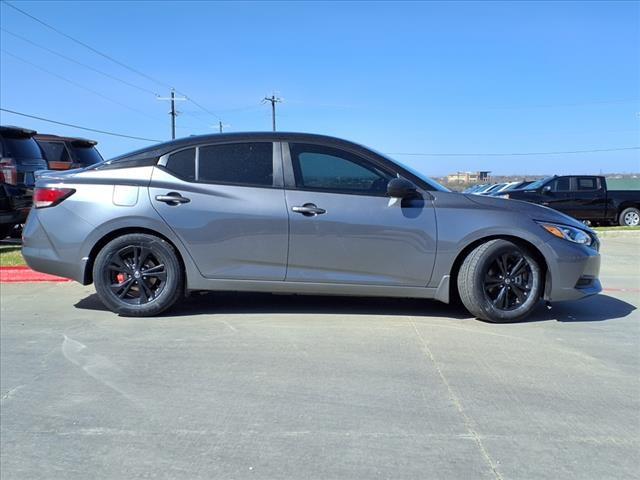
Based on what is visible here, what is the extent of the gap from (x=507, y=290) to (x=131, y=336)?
131 inches

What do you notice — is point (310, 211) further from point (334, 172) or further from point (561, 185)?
point (561, 185)

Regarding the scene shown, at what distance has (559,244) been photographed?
5.07 metres

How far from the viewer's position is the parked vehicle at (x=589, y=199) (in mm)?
17109

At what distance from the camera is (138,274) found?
5.32 meters

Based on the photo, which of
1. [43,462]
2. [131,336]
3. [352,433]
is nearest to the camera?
[43,462]

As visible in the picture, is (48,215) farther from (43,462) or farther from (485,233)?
(485,233)

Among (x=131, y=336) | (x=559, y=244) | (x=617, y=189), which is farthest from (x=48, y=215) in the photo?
(x=617, y=189)

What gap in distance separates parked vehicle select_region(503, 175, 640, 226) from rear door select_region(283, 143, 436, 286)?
12.9m

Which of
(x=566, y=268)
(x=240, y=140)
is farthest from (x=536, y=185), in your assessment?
(x=240, y=140)

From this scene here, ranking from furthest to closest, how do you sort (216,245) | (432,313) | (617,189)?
1. (617,189)
2. (432,313)
3. (216,245)

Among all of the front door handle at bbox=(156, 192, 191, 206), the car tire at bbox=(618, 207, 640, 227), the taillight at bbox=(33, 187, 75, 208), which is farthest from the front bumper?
the car tire at bbox=(618, 207, 640, 227)

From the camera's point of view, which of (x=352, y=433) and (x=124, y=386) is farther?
(x=124, y=386)

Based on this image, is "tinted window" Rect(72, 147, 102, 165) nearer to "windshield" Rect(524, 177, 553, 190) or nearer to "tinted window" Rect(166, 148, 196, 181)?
"tinted window" Rect(166, 148, 196, 181)

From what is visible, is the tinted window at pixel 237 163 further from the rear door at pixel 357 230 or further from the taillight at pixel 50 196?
the taillight at pixel 50 196
